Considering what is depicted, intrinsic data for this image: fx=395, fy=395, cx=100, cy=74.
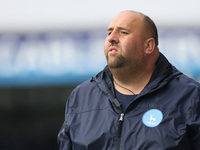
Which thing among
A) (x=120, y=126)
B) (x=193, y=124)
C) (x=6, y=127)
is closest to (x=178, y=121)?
(x=193, y=124)

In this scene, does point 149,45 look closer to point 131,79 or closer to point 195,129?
point 131,79

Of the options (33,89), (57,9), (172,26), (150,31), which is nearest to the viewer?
(150,31)

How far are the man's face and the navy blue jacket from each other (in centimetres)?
15

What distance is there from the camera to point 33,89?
18.9 feet

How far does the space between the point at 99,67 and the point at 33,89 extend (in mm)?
1206

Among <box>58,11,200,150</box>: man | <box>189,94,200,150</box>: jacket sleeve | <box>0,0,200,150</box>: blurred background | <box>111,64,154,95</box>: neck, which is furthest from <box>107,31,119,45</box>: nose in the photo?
<box>0,0,200,150</box>: blurred background

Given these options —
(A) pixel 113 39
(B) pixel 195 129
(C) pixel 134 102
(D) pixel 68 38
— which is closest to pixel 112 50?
(A) pixel 113 39

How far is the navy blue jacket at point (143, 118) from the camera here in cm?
205

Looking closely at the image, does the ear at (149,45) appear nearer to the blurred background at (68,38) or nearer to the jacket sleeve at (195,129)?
the jacket sleeve at (195,129)

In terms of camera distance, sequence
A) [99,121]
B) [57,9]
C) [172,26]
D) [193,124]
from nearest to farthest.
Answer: [193,124]
[99,121]
[172,26]
[57,9]

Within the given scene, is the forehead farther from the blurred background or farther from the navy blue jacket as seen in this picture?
the blurred background

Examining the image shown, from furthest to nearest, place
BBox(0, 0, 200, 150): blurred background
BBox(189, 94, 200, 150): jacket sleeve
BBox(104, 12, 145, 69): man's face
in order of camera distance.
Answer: BBox(0, 0, 200, 150): blurred background
BBox(104, 12, 145, 69): man's face
BBox(189, 94, 200, 150): jacket sleeve

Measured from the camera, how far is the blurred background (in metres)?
4.96

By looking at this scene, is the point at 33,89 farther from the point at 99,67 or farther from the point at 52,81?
the point at 99,67
